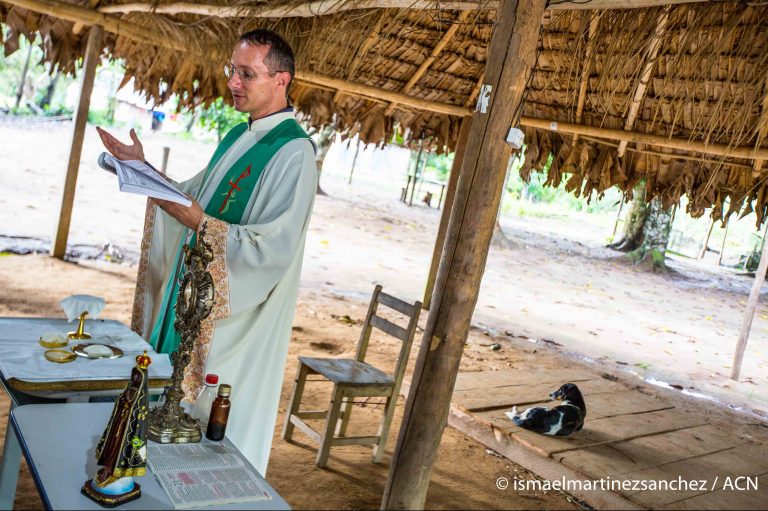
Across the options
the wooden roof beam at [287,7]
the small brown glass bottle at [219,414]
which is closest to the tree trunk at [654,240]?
the wooden roof beam at [287,7]

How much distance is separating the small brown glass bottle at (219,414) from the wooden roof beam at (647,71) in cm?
358

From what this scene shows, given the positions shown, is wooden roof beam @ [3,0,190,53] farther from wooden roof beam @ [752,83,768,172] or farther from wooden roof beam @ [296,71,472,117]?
wooden roof beam @ [752,83,768,172]

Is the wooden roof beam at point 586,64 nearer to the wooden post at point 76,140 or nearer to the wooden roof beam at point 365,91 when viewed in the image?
the wooden roof beam at point 365,91

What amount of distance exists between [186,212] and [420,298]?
7055mm

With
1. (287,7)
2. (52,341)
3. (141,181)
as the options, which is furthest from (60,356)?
(287,7)

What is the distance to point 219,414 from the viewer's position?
6.71ft

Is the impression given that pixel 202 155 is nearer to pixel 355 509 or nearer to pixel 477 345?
pixel 477 345

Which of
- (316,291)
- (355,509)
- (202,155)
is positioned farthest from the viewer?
(202,155)

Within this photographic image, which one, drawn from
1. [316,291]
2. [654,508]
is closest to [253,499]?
[654,508]

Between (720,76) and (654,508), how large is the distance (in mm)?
3162

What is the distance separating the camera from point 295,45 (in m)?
6.22

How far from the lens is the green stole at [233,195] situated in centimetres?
265

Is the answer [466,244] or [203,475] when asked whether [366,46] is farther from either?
[203,475]

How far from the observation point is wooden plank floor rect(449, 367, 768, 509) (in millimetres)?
3809
